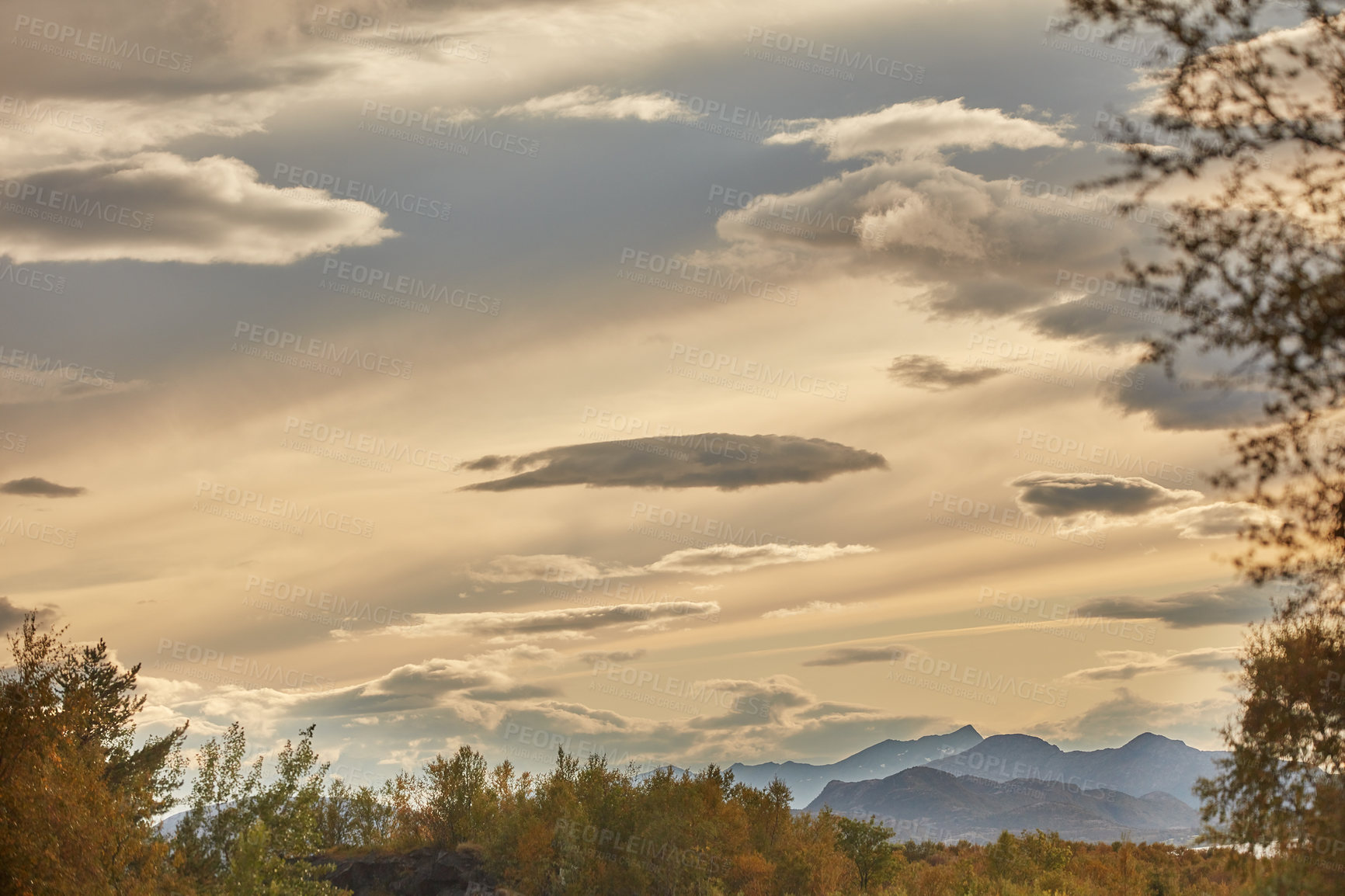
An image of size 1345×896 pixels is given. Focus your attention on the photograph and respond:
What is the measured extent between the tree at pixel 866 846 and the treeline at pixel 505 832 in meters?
0.15

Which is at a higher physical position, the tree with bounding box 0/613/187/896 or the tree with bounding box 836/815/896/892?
the tree with bounding box 0/613/187/896

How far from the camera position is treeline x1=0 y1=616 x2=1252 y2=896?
1492 inches

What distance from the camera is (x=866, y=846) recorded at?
87.4 meters

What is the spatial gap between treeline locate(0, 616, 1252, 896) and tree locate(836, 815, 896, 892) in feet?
0.48

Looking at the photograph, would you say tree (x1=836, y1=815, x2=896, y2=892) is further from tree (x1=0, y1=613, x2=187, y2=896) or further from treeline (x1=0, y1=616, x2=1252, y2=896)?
tree (x1=0, y1=613, x2=187, y2=896)

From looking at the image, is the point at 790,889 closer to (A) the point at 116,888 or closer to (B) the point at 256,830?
(B) the point at 256,830

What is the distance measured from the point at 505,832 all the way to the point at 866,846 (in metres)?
31.9

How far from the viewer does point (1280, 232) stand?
1350 cm

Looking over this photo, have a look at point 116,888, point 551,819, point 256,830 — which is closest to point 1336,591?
point 116,888

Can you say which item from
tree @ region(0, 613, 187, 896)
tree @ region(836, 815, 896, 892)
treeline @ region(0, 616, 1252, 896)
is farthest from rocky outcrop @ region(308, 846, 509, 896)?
tree @ region(0, 613, 187, 896)

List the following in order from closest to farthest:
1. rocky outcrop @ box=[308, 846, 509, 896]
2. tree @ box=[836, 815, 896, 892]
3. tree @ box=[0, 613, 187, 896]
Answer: tree @ box=[0, 613, 187, 896]
tree @ box=[836, 815, 896, 892]
rocky outcrop @ box=[308, 846, 509, 896]

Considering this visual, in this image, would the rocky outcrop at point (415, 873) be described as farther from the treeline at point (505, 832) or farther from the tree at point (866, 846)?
the tree at point (866, 846)

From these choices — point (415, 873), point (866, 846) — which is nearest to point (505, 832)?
point (415, 873)

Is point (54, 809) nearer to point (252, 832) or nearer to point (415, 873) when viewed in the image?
point (252, 832)
